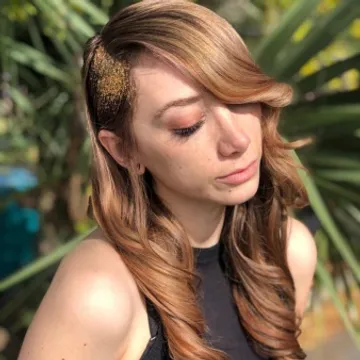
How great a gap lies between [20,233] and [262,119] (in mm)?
2283

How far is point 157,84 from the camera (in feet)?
3.06

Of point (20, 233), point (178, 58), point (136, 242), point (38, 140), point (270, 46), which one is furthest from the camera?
point (20, 233)

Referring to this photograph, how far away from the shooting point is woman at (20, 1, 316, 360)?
3.02 ft

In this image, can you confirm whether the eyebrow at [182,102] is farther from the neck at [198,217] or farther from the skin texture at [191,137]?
the neck at [198,217]

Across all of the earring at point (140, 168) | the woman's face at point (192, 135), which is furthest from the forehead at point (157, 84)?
the earring at point (140, 168)

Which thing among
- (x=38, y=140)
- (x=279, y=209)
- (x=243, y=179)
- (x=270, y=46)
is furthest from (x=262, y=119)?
(x=38, y=140)

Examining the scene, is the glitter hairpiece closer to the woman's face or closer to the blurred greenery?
the woman's face

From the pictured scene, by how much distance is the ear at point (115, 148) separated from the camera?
3.34ft

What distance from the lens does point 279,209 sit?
4.00ft

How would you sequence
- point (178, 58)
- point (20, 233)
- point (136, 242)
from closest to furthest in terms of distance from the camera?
point (178, 58)
point (136, 242)
point (20, 233)

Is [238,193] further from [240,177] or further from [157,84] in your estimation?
[157,84]

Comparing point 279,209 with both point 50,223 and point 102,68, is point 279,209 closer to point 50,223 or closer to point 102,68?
point 102,68

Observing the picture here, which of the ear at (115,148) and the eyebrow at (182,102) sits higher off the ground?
the eyebrow at (182,102)

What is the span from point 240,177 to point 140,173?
163mm
